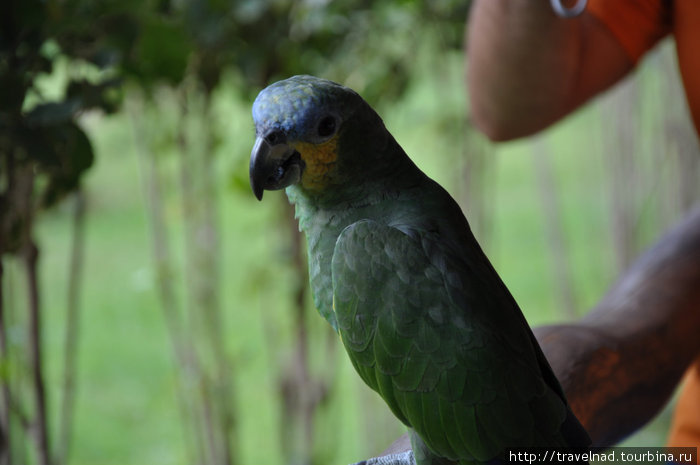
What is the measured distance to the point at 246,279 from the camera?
1339 millimetres

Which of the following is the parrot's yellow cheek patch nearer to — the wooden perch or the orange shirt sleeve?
the wooden perch

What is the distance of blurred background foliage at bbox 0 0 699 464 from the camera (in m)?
0.68

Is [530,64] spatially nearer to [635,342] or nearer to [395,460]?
[635,342]

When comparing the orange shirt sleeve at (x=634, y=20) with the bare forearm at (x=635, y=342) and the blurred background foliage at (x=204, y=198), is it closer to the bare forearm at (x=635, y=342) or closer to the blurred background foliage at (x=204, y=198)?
the bare forearm at (x=635, y=342)

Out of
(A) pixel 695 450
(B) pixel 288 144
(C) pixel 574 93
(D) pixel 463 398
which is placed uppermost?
(C) pixel 574 93

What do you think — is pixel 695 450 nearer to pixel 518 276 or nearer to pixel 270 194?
pixel 270 194

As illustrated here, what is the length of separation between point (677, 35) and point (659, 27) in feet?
A: 0.17

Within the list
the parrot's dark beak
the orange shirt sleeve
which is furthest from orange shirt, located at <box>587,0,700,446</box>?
the parrot's dark beak

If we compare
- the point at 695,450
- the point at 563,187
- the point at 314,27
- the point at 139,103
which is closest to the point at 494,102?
the point at 314,27

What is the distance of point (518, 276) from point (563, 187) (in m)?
0.63

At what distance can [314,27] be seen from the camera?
101cm

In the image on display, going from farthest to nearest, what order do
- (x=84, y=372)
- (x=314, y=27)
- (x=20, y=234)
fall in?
(x=84, y=372) < (x=314, y=27) < (x=20, y=234)

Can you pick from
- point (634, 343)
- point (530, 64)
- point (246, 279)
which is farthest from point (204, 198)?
point (634, 343)

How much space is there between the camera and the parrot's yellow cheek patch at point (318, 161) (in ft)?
1.55
